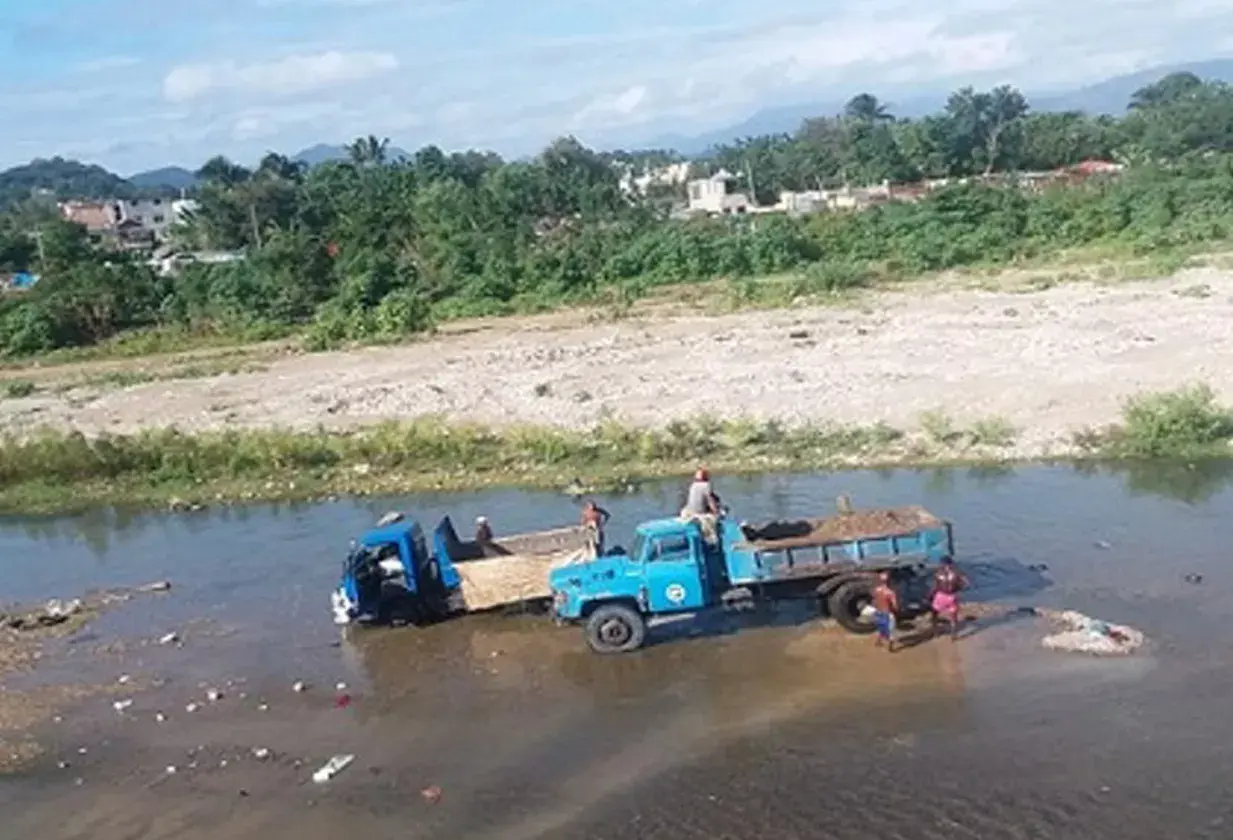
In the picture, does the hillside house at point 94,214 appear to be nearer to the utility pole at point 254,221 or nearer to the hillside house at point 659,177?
the utility pole at point 254,221

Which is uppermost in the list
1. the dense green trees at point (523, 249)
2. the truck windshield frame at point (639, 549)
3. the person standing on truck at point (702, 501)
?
the dense green trees at point (523, 249)

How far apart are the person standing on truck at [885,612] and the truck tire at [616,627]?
126 inches

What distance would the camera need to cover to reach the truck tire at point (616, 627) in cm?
1973

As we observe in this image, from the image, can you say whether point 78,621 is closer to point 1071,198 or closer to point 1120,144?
point 1071,198

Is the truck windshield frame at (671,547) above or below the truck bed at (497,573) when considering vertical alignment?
above

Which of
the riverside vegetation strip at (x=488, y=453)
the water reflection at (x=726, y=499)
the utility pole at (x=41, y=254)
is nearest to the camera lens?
the water reflection at (x=726, y=499)

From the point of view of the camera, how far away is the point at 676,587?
1944cm

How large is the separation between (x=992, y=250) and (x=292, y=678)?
48096 mm

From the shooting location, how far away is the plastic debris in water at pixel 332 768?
55.2 ft

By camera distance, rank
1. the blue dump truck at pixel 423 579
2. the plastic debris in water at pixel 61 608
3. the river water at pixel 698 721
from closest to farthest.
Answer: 1. the river water at pixel 698 721
2. the blue dump truck at pixel 423 579
3. the plastic debris in water at pixel 61 608

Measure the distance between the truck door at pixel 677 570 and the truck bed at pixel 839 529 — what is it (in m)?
0.80

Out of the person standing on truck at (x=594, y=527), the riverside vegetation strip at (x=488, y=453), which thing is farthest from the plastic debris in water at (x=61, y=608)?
the person standing on truck at (x=594, y=527)

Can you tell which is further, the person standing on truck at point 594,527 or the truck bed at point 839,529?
the person standing on truck at point 594,527

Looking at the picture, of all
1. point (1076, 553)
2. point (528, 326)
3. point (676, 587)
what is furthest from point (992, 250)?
point (676, 587)
